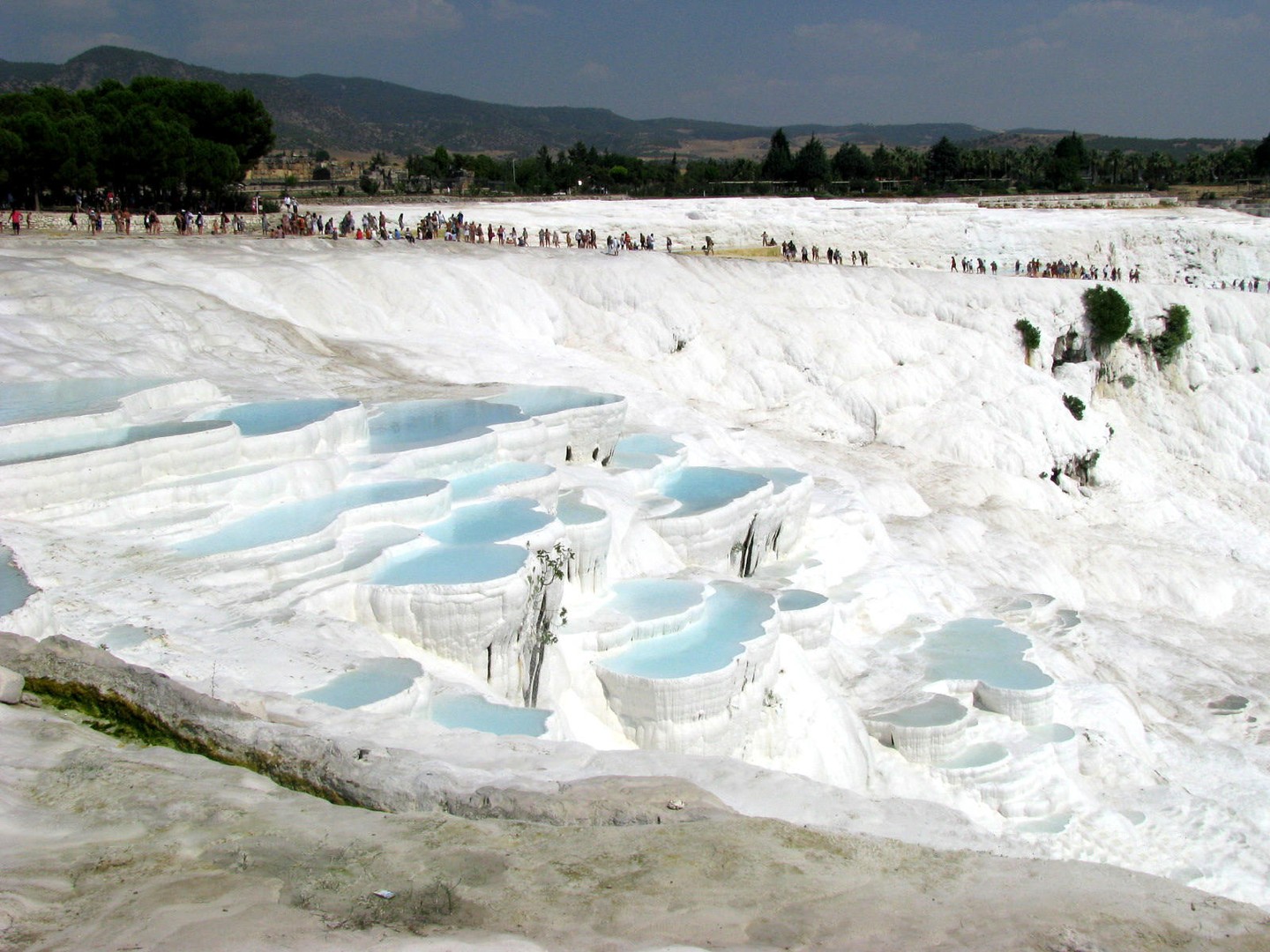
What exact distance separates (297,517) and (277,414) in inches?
102

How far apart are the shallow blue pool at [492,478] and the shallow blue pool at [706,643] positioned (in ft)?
6.74

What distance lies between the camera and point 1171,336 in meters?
26.9

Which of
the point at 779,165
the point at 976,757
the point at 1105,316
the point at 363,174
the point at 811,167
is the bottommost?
the point at 976,757

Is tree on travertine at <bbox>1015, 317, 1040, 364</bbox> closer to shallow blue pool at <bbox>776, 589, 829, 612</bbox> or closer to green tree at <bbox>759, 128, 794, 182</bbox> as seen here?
shallow blue pool at <bbox>776, 589, 829, 612</bbox>

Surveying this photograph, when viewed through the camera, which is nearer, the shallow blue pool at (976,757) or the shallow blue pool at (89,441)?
the shallow blue pool at (89,441)

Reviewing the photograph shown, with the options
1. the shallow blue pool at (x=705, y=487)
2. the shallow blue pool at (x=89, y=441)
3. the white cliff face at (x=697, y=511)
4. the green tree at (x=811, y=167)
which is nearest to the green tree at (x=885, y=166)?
the green tree at (x=811, y=167)

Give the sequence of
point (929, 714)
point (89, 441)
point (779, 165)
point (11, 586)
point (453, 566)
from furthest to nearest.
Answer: point (779, 165) < point (929, 714) < point (89, 441) < point (453, 566) < point (11, 586)

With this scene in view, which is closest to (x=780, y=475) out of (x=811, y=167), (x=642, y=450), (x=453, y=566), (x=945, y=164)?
(x=642, y=450)

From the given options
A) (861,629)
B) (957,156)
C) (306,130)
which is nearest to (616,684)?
(861,629)

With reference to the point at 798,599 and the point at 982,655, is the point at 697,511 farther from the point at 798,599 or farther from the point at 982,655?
the point at 982,655

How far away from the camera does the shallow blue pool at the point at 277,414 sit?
35.6 ft

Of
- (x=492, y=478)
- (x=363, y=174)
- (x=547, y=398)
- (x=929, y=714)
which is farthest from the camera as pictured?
(x=363, y=174)

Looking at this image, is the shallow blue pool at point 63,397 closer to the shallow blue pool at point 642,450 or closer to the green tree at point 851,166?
the shallow blue pool at point 642,450

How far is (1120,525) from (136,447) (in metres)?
17.5
